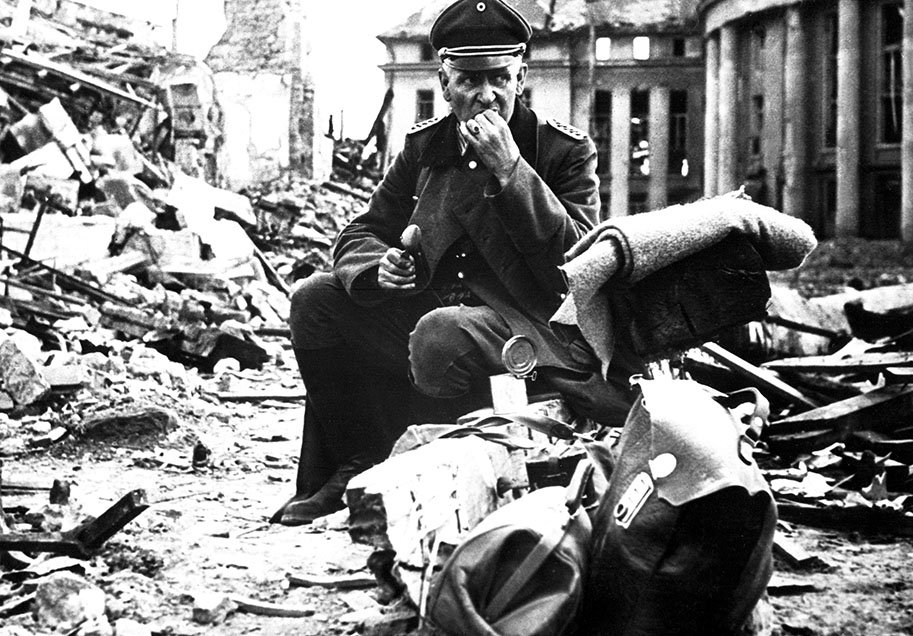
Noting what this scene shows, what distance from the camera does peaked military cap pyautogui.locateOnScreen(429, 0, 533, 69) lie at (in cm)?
374

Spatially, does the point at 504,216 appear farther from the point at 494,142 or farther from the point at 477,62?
the point at 477,62

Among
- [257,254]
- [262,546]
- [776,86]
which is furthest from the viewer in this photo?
[776,86]

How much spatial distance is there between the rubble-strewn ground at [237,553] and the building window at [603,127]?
32.0 meters

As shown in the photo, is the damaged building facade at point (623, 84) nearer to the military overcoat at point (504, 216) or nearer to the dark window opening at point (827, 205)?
the dark window opening at point (827, 205)

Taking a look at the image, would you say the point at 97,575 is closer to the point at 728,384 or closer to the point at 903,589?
the point at 903,589

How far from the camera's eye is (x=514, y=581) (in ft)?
7.29

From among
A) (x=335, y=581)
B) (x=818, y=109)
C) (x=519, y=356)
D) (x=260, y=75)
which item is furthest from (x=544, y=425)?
(x=818, y=109)

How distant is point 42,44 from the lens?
19.0m

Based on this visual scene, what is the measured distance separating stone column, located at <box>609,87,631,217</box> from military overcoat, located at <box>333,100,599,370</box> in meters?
32.9

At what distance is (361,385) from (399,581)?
1.60 m

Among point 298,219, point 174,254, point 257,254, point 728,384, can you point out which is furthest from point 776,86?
point 728,384

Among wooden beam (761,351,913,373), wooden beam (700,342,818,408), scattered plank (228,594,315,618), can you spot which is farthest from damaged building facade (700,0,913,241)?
scattered plank (228,594,315,618)

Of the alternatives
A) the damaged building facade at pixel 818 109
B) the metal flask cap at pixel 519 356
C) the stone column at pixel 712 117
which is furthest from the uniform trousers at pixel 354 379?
the stone column at pixel 712 117

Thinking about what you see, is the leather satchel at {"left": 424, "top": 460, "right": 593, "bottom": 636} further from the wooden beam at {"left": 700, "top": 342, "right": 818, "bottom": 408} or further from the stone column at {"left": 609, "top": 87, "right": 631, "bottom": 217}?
the stone column at {"left": 609, "top": 87, "right": 631, "bottom": 217}
